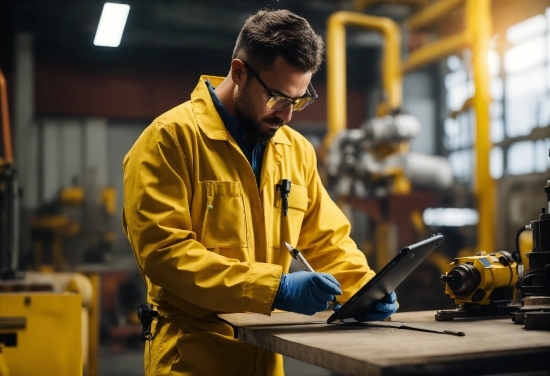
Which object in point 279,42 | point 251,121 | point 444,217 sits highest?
point 279,42

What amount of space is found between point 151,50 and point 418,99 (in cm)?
395

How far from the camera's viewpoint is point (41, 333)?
107 inches

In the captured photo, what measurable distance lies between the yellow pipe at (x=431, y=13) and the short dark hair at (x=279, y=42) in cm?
499

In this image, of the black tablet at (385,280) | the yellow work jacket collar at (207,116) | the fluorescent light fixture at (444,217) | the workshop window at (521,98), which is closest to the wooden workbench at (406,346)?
the black tablet at (385,280)

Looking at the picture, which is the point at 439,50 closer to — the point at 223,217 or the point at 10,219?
the point at 10,219

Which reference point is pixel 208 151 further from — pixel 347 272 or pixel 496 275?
pixel 496 275

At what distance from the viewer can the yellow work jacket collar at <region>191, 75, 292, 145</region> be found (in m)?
1.83

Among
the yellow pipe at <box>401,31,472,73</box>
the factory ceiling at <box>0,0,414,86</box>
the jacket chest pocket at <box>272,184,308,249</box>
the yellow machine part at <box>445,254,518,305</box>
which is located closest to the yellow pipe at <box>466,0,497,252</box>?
the yellow pipe at <box>401,31,472,73</box>

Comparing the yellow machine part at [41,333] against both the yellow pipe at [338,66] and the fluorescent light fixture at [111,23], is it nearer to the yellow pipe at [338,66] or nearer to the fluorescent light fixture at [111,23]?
the fluorescent light fixture at [111,23]

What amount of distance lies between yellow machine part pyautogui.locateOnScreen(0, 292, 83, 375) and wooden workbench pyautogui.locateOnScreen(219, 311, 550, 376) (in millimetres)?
1210

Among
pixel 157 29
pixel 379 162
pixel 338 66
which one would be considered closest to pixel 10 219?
pixel 379 162

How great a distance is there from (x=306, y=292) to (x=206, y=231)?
1.13ft

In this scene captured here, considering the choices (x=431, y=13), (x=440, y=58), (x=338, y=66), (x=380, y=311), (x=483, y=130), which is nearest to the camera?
(x=380, y=311)

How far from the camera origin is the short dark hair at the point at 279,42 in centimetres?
183
